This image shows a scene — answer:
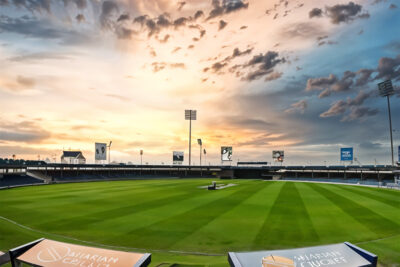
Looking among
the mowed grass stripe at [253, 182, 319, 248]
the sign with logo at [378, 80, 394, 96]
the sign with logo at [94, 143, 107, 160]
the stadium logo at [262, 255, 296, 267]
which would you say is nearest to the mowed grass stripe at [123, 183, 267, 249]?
the mowed grass stripe at [253, 182, 319, 248]

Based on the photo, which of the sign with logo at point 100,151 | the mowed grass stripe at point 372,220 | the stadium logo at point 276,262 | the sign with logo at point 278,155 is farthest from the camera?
the sign with logo at point 278,155

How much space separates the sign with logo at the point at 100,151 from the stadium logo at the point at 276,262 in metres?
81.3

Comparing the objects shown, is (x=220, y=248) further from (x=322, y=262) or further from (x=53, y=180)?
(x=53, y=180)

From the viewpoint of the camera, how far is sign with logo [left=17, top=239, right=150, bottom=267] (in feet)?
21.0

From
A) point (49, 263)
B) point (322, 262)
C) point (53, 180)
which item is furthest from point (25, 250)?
point (53, 180)

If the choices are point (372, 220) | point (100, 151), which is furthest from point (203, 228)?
point (100, 151)

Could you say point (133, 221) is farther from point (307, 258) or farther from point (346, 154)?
point (346, 154)

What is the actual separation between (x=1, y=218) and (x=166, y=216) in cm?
1330

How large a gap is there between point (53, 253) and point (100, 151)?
79680 mm

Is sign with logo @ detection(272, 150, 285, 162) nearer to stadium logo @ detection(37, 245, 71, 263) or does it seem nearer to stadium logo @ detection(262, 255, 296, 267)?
stadium logo @ detection(262, 255, 296, 267)

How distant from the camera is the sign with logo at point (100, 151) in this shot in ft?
264

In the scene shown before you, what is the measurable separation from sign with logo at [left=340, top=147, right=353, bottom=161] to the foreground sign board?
269 ft

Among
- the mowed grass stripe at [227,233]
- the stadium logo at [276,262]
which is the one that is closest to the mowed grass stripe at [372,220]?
the mowed grass stripe at [227,233]

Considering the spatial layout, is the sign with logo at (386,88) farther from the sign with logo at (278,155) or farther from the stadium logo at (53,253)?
the stadium logo at (53,253)
